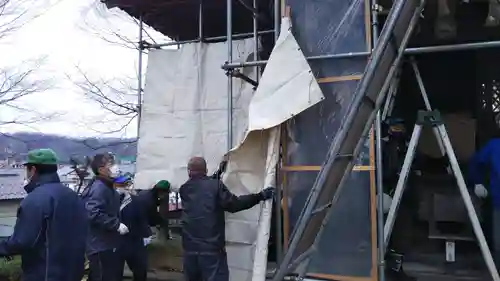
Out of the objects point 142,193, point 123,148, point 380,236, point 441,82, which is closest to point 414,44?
point 441,82

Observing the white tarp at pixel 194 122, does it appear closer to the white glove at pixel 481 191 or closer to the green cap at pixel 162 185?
the green cap at pixel 162 185

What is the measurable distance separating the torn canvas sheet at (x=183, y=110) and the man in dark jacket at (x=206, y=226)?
1.36 m

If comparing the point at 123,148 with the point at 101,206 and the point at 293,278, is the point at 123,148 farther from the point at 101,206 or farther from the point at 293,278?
the point at 293,278

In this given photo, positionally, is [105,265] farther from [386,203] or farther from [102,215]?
[386,203]

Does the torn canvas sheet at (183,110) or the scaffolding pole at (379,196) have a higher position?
the torn canvas sheet at (183,110)

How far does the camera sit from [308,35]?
5.11 meters

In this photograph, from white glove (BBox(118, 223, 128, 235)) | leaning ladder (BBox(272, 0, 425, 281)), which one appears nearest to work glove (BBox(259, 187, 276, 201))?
leaning ladder (BBox(272, 0, 425, 281))

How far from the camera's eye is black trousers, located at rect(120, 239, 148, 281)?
5863mm

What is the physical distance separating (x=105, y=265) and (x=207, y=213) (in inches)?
54.8

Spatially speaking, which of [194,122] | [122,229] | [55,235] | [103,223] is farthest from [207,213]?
[194,122]

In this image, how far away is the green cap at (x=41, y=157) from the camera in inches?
151

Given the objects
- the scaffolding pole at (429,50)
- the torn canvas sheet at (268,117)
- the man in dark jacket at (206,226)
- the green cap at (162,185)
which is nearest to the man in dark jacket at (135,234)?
the green cap at (162,185)

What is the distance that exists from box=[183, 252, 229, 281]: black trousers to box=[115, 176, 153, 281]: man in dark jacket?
990 mm

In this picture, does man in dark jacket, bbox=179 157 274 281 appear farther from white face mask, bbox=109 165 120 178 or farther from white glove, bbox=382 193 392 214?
white glove, bbox=382 193 392 214
